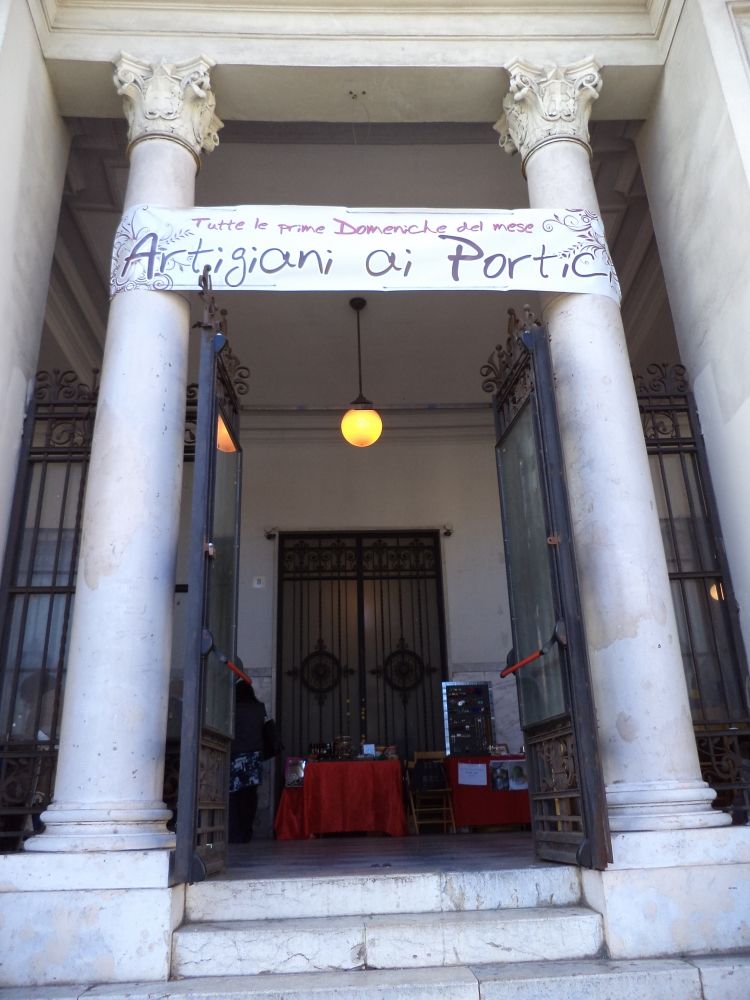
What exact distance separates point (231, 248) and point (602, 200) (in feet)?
13.4

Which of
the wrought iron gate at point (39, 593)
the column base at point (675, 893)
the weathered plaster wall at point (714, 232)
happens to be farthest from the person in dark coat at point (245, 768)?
the weathered plaster wall at point (714, 232)

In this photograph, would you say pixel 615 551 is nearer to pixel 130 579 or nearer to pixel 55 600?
pixel 130 579

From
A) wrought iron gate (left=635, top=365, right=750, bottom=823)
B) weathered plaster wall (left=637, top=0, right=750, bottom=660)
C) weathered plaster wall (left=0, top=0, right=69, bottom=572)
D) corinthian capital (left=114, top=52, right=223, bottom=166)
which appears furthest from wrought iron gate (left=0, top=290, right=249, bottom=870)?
weathered plaster wall (left=637, top=0, right=750, bottom=660)

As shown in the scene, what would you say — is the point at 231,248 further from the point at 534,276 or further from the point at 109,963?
the point at 109,963

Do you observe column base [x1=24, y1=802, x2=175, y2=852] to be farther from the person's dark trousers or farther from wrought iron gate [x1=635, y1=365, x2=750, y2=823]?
the person's dark trousers

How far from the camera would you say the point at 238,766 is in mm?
7289

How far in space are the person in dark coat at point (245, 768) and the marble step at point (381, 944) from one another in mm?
3922

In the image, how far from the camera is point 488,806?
7.96 m

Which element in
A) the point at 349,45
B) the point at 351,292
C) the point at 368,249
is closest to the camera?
the point at 368,249

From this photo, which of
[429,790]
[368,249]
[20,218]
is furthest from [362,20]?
[429,790]

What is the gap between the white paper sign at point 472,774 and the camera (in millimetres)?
7992

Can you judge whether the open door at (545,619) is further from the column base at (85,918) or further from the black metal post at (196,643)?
the column base at (85,918)

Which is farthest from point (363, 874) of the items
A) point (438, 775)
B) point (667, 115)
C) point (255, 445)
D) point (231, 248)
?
point (255, 445)

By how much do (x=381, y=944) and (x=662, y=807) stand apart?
4.72 feet
